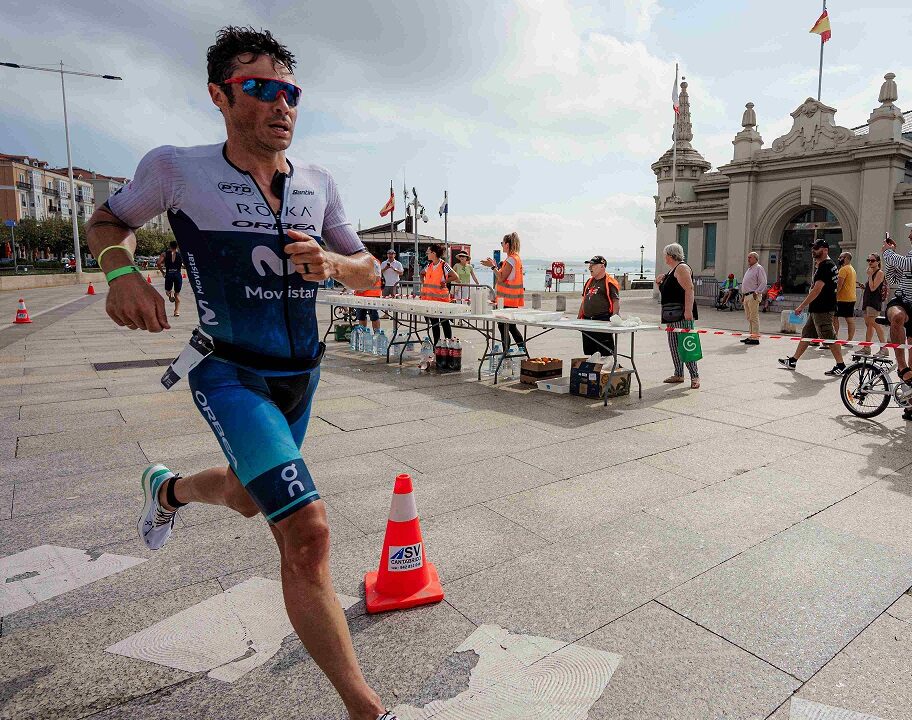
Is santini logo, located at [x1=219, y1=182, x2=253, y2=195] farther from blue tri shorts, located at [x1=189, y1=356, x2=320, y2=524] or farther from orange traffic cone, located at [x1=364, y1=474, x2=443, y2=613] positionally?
orange traffic cone, located at [x1=364, y1=474, x2=443, y2=613]

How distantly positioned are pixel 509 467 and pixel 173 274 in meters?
16.6

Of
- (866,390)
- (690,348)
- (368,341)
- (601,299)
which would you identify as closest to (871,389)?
(866,390)

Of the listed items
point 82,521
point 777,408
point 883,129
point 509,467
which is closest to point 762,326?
point 883,129

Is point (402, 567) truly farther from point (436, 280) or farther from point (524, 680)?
point (436, 280)

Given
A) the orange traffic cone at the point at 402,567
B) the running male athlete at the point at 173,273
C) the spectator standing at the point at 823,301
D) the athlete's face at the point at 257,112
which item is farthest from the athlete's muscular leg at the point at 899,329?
the running male athlete at the point at 173,273

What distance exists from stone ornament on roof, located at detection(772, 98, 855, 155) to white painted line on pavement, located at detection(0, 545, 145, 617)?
93.5 ft

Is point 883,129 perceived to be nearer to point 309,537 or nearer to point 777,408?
point 777,408

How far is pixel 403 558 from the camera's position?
10.1ft

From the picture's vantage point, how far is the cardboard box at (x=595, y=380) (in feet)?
26.1

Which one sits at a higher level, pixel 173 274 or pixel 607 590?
pixel 173 274

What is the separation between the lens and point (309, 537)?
6.81ft

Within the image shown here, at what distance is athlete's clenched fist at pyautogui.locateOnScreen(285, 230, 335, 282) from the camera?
2141 mm

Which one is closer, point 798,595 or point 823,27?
point 798,595

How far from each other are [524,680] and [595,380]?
570 centimetres
